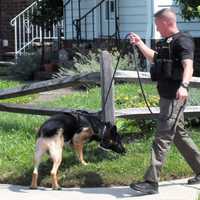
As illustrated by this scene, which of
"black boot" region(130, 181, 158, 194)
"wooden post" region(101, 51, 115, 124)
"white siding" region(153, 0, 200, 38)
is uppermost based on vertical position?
"white siding" region(153, 0, 200, 38)

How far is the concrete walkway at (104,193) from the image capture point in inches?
261

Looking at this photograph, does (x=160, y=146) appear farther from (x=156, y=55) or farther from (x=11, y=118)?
(x=11, y=118)

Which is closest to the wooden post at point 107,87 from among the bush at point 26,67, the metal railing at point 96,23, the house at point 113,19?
the house at point 113,19

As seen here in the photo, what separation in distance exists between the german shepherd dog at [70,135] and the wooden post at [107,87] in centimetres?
16

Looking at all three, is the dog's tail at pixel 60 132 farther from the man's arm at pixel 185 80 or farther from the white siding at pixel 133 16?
the white siding at pixel 133 16

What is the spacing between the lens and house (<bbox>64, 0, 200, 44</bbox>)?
15.1 meters

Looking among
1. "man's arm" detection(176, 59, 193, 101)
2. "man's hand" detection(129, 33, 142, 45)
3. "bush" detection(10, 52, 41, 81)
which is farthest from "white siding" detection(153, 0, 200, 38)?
"man's arm" detection(176, 59, 193, 101)

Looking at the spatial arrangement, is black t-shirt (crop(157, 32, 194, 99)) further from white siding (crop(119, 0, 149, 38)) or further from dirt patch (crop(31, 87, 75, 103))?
white siding (crop(119, 0, 149, 38))

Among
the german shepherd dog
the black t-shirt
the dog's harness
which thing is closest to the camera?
the black t-shirt

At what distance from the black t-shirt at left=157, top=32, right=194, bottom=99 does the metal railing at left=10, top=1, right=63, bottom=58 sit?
13.7 metres

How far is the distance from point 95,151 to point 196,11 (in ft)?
18.7

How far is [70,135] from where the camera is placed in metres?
7.27

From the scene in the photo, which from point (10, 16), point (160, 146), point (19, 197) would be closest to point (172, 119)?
point (160, 146)

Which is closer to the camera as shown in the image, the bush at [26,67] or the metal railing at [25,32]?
the bush at [26,67]
